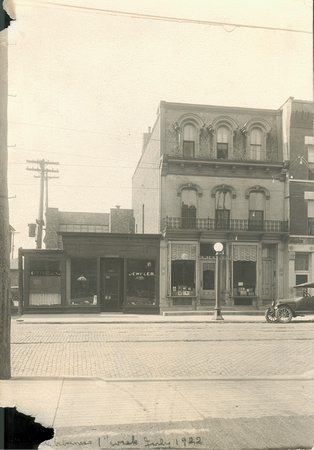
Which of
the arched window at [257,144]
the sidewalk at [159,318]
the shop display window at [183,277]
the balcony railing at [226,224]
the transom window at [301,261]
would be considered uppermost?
the arched window at [257,144]

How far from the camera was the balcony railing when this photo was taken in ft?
71.4

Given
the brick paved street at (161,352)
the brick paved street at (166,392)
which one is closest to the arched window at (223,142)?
the brick paved street at (161,352)

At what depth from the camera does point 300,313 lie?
55.3ft

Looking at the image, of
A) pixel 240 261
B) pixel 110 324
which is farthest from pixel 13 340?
pixel 240 261

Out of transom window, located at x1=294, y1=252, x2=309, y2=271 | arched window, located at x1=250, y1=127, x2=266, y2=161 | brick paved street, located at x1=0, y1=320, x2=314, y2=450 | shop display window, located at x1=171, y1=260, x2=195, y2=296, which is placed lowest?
brick paved street, located at x1=0, y1=320, x2=314, y2=450

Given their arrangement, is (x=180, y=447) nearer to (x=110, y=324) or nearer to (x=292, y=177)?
(x=110, y=324)

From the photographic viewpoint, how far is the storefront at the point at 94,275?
20.1 meters

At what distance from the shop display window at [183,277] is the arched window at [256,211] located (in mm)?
3705

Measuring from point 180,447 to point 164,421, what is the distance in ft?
1.71

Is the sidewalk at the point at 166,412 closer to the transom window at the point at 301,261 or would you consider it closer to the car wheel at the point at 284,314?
the car wheel at the point at 284,314

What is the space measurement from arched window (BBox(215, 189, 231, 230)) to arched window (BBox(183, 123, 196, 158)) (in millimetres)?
2467

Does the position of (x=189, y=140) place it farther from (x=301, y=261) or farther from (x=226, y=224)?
(x=301, y=261)

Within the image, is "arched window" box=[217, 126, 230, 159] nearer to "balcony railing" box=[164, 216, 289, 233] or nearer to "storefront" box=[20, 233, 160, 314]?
"balcony railing" box=[164, 216, 289, 233]
